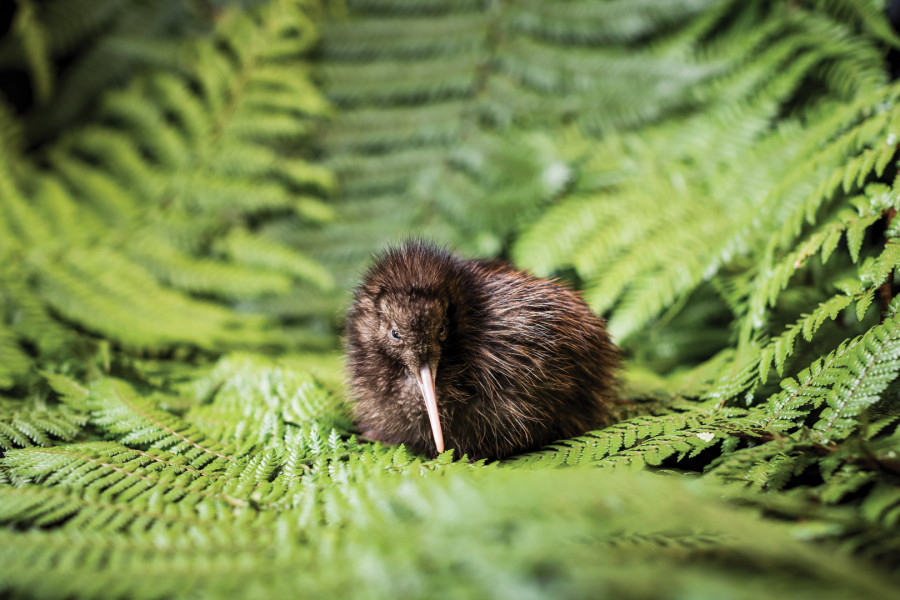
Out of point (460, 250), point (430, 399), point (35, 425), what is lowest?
point (430, 399)

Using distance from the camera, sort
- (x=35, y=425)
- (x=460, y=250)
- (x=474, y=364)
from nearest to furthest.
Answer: (x=35, y=425), (x=474, y=364), (x=460, y=250)

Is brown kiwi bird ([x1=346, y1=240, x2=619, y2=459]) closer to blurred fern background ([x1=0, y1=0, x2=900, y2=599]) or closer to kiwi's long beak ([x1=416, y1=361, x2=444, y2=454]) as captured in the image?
kiwi's long beak ([x1=416, y1=361, x2=444, y2=454])

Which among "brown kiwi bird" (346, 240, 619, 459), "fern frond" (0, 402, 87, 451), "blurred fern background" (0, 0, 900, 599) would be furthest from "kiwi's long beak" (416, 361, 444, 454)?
"fern frond" (0, 402, 87, 451)

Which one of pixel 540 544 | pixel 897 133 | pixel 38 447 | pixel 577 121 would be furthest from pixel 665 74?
pixel 38 447

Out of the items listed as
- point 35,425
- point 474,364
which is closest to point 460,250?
Result: point 474,364

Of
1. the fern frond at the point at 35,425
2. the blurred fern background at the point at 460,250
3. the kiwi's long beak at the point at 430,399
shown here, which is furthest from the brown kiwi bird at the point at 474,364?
the fern frond at the point at 35,425

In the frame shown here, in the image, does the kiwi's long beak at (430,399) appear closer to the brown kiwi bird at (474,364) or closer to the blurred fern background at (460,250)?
the brown kiwi bird at (474,364)

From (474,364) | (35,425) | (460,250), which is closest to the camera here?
(35,425)

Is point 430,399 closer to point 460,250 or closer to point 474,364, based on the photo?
point 474,364
